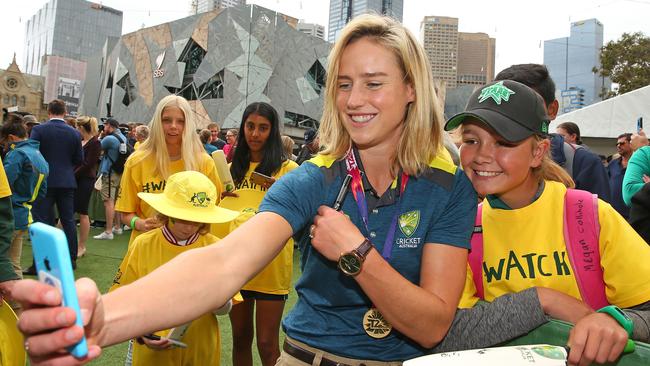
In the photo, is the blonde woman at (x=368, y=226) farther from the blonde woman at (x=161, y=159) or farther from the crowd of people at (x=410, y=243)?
the blonde woman at (x=161, y=159)

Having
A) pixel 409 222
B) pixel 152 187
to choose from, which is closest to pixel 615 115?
pixel 152 187

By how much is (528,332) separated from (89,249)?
821 centimetres

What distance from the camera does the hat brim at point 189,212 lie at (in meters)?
2.84

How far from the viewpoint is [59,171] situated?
6898 mm

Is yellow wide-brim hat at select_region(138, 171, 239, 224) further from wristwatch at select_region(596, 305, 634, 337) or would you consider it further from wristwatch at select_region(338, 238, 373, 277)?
wristwatch at select_region(596, 305, 634, 337)

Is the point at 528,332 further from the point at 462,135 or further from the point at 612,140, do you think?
the point at 612,140

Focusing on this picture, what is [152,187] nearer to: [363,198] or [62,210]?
[363,198]

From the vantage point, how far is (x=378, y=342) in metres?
1.57

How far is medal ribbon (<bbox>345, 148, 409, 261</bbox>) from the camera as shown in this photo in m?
1.54

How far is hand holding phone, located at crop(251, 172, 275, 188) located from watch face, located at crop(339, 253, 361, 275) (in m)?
2.51

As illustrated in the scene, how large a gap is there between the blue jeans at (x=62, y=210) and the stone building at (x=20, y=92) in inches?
4048

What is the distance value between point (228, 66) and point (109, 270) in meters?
26.5

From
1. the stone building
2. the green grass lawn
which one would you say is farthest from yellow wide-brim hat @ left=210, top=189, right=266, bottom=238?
the stone building

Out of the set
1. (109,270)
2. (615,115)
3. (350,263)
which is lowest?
(109,270)
